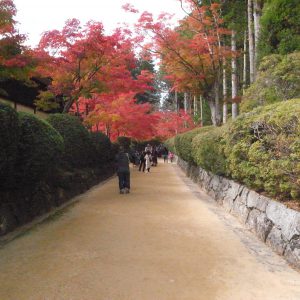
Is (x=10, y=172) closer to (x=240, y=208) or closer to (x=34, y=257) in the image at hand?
(x=34, y=257)

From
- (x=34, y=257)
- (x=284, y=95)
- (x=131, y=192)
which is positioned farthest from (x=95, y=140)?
(x=34, y=257)

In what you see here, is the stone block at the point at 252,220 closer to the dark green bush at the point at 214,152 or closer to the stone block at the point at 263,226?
the stone block at the point at 263,226

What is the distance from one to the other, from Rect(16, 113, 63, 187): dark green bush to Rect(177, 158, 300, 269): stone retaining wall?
13.4ft

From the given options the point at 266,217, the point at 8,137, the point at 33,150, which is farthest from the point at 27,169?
the point at 266,217

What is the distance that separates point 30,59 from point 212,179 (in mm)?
6673

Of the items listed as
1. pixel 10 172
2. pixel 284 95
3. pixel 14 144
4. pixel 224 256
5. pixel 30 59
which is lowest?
pixel 224 256

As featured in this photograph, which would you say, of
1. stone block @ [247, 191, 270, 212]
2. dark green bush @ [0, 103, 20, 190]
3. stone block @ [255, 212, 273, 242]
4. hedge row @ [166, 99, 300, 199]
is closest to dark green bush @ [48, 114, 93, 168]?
dark green bush @ [0, 103, 20, 190]

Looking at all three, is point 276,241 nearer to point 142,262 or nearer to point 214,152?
point 142,262

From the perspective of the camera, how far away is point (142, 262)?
15.5 feet

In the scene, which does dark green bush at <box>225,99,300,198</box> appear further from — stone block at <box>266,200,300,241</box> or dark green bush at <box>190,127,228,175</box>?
dark green bush at <box>190,127,228,175</box>

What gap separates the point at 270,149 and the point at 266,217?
3.58 ft

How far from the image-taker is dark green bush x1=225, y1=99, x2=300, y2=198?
490 cm

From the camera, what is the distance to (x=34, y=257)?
4.95m

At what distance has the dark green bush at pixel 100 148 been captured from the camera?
48.5 feet
